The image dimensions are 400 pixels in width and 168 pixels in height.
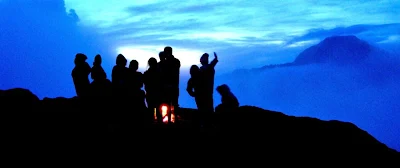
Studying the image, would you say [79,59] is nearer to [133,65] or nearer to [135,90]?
[133,65]

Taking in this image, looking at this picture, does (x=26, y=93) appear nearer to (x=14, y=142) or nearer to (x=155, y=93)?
(x=14, y=142)

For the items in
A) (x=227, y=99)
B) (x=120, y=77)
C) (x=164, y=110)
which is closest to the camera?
(x=120, y=77)

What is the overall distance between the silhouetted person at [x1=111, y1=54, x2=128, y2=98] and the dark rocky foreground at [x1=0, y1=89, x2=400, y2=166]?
0.54 meters

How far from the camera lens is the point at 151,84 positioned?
1005 centimetres

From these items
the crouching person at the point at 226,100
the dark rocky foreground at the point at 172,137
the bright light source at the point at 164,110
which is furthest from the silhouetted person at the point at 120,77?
the crouching person at the point at 226,100

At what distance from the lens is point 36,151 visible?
8.28 meters

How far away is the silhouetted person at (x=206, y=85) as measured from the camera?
9.64 metres

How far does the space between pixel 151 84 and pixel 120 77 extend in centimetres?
93

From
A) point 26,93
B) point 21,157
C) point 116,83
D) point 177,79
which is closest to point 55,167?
point 21,157


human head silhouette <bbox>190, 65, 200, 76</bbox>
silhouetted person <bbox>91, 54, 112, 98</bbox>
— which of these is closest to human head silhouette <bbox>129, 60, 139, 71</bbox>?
silhouetted person <bbox>91, 54, 112, 98</bbox>

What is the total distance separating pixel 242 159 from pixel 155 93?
3192 mm

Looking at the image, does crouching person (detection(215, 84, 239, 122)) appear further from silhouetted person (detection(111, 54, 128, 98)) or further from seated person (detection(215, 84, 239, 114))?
silhouetted person (detection(111, 54, 128, 98))

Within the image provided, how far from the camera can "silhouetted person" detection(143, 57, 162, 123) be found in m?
9.94

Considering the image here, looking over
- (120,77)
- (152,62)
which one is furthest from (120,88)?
(152,62)
